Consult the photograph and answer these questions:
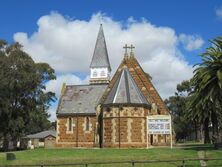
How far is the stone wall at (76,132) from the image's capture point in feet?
176

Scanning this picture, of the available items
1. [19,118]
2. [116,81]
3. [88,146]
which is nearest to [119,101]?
[116,81]

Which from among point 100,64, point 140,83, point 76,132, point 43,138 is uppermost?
point 100,64

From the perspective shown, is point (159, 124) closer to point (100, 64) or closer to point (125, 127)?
point (125, 127)

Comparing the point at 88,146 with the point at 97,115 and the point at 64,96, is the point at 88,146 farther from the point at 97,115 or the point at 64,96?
the point at 64,96

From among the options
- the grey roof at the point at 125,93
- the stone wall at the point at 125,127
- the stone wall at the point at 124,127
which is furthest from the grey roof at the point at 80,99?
the stone wall at the point at 125,127

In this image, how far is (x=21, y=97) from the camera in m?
67.9

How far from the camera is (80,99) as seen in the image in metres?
57.6

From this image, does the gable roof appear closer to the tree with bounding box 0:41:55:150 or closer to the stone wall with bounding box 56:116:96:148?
the stone wall with bounding box 56:116:96:148

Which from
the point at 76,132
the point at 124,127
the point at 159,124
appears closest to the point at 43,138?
the point at 76,132

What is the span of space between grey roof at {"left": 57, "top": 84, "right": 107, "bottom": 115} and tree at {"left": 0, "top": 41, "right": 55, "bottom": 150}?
9500 millimetres

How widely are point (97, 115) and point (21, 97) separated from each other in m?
20.6

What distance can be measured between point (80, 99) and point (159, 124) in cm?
1801

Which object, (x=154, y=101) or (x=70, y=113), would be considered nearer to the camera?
(x=154, y=101)

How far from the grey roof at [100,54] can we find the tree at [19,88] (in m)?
29.6
